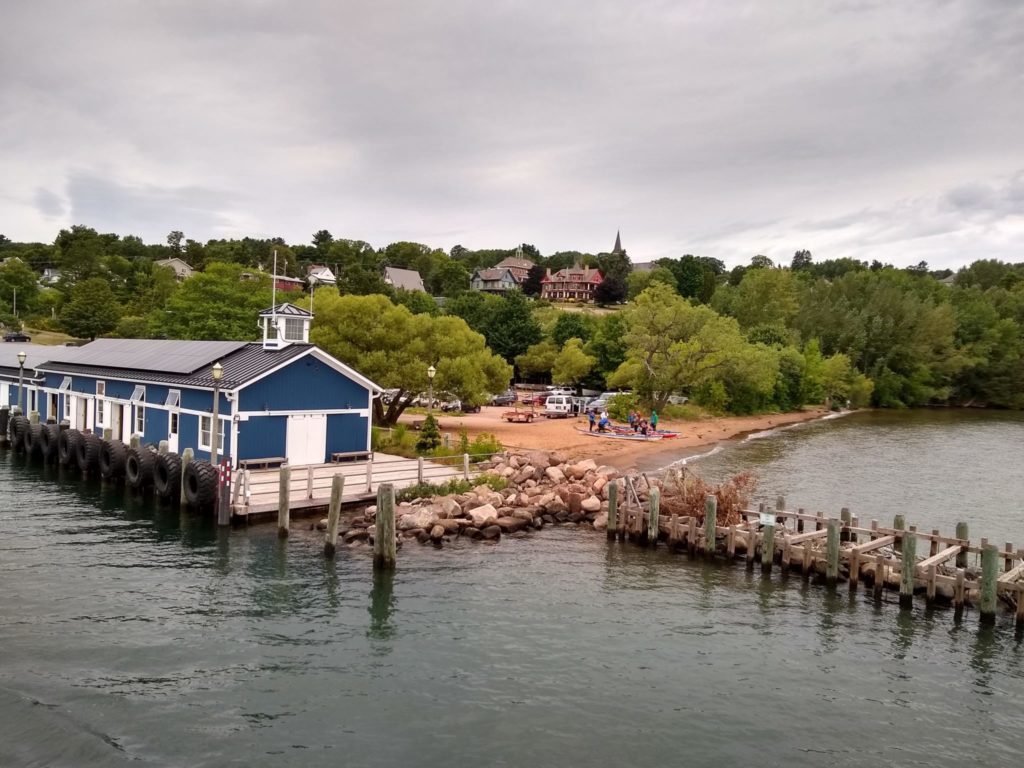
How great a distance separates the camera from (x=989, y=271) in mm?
150000

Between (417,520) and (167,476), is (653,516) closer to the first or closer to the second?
(417,520)

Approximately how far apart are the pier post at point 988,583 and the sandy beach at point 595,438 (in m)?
20.6

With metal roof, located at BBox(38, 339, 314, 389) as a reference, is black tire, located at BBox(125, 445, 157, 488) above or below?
below

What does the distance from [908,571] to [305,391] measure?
21.3m

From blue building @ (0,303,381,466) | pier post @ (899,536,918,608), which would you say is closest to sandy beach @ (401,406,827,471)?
blue building @ (0,303,381,466)

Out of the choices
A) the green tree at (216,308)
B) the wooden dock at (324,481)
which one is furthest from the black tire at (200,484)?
the green tree at (216,308)

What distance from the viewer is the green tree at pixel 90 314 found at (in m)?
82.9

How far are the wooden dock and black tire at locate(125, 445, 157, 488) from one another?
374cm

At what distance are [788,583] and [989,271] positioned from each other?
157 meters

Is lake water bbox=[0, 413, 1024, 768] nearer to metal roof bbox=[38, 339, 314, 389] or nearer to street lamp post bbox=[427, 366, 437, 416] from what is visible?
metal roof bbox=[38, 339, 314, 389]

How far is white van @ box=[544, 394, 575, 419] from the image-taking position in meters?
57.7

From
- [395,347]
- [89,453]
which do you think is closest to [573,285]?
[395,347]

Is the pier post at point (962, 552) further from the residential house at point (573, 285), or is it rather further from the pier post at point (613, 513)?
the residential house at point (573, 285)

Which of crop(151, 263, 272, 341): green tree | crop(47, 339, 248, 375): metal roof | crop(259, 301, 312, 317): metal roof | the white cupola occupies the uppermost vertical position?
crop(151, 263, 272, 341): green tree
